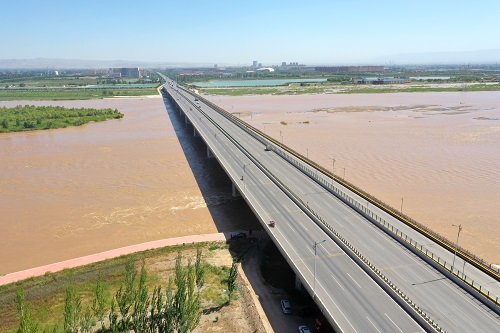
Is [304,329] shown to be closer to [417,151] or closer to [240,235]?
[240,235]

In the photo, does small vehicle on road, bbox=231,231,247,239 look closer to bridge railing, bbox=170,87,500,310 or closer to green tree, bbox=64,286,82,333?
bridge railing, bbox=170,87,500,310

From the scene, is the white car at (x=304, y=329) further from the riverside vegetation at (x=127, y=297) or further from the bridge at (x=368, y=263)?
the riverside vegetation at (x=127, y=297)

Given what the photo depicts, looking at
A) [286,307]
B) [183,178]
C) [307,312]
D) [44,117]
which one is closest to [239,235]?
[286,307]

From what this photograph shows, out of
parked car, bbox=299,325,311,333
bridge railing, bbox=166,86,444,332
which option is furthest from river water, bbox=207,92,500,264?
parked car, bbox=299,325,311,333

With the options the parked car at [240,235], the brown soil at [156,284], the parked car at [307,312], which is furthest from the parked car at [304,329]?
the parked car at [240,235]

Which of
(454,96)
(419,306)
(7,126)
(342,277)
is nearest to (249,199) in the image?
(342,277)

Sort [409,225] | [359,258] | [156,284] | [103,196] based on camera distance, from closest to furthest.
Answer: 1. [359,258]
2. [156,284]
3. [409,225]
4. [103,196]
